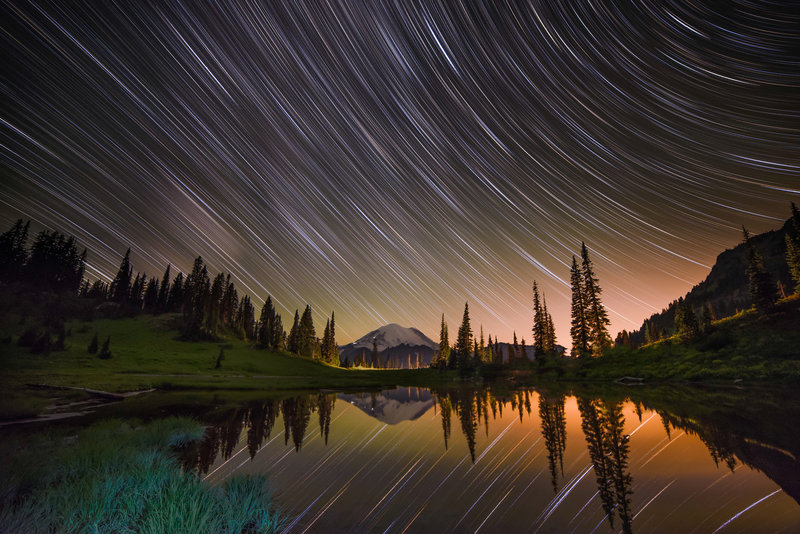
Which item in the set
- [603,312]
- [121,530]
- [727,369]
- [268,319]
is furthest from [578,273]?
[268,319]

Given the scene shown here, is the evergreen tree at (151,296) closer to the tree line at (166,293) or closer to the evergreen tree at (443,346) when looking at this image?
the tree line at (166,293)

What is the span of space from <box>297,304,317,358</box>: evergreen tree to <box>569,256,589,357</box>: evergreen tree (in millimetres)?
82003

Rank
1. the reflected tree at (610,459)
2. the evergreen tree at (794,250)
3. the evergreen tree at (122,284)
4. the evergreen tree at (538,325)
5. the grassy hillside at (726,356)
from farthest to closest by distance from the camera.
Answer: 1. the evergreen tree at (122,284)
2. the evergreen tree at (538,325)
3. the evergreen tree at (794,250)
4. the grassy hillside at (726,356)
5. the reflected tree at (610,459)

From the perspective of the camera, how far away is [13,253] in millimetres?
81500

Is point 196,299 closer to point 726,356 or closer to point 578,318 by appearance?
point 578,318

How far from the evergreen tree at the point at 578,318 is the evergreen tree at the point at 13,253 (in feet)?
435

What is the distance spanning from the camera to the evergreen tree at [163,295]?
97000mm

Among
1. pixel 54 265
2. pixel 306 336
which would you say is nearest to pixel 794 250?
pixel 306 336

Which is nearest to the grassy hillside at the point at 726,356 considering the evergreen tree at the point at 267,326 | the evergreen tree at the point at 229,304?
the evergreen tree at the point at 267,326

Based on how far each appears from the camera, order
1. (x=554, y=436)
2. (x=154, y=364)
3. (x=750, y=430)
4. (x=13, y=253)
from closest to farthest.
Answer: (x=750, y=430) → (x=554, y=436) → (x=154, y=364) → (x=13, y=253)

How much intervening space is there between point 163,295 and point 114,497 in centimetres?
11859

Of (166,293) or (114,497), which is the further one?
(166,293)

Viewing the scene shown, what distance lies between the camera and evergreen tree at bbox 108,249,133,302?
96.2m

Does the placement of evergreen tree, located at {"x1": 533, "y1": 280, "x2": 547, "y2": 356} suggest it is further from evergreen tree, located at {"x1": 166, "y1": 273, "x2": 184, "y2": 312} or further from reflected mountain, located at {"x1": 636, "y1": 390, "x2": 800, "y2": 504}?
evergreen tree, located at {"x1": 166, "y1": 273, "x2": 184, "y2": 312}
